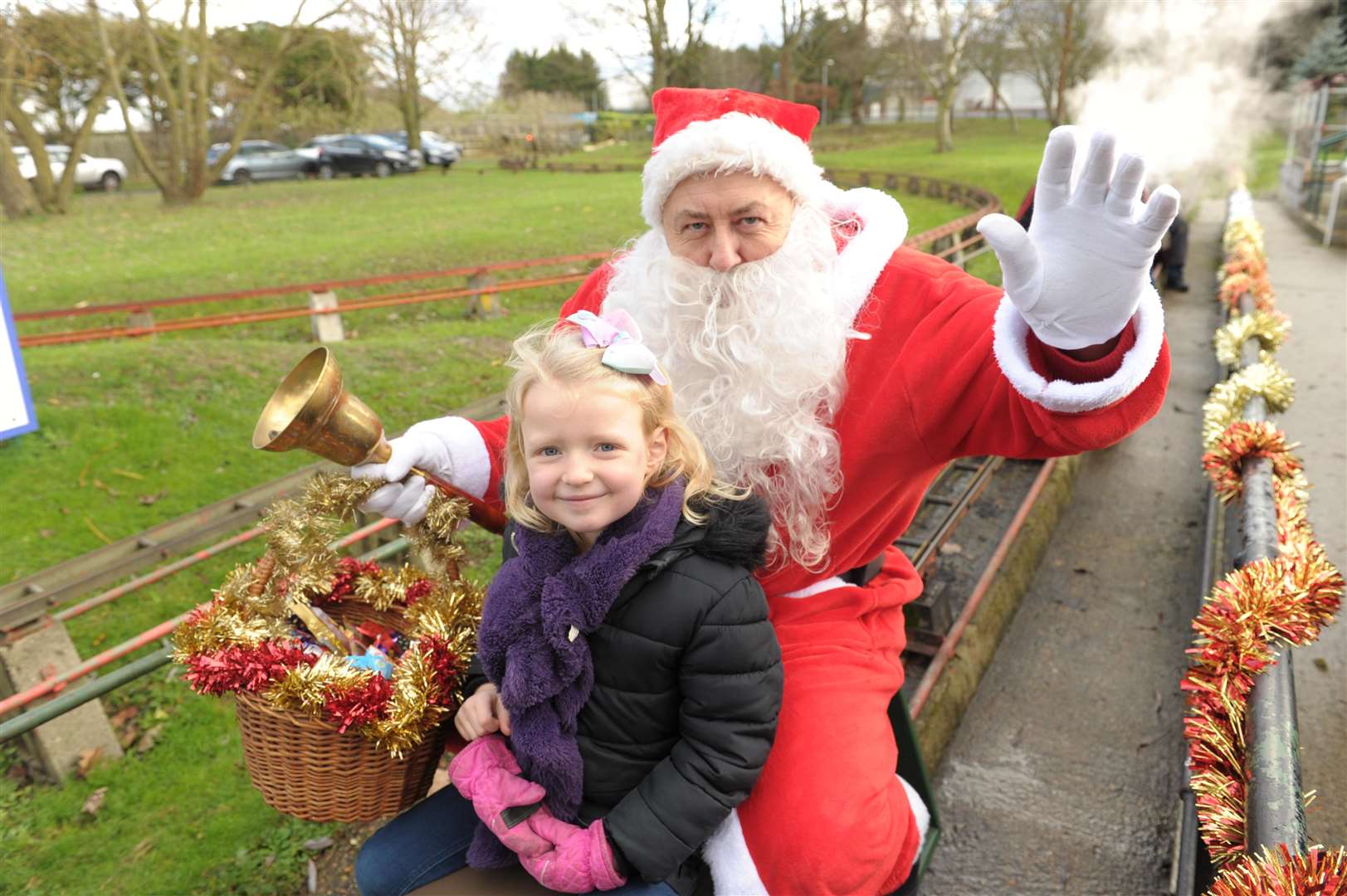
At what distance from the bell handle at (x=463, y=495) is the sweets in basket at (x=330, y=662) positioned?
72mm

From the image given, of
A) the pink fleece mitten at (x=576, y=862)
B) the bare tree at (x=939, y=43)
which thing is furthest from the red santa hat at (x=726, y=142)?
the bare tree at (x=939, y=43)

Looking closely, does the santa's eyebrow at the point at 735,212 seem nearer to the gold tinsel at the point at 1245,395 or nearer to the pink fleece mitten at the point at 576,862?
the pink fleece mitten at the point at 576,862

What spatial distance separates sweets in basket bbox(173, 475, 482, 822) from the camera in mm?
1768

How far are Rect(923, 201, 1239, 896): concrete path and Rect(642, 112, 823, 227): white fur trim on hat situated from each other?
1.92 meters

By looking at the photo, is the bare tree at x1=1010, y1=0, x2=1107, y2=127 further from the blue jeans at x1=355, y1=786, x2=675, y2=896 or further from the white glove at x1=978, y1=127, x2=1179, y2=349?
the blue jeans at x1=355, y1=786, x2=675, y2=896

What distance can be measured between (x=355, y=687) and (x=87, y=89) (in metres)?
31.8

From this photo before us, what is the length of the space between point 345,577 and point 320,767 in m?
0.56

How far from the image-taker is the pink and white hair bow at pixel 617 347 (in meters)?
1.67

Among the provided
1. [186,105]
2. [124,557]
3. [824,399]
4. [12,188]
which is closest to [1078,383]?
[824,399]

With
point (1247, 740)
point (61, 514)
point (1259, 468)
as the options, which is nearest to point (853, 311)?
point (1247, 740)

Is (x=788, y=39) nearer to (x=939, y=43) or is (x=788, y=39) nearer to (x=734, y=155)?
(x=939, y=43)

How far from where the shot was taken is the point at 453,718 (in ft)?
6.57

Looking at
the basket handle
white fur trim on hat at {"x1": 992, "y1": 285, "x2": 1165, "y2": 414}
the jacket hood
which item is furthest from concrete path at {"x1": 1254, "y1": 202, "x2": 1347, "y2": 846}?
the basket handle

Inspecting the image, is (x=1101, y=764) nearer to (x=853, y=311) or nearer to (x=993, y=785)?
(x=993, y=785)
